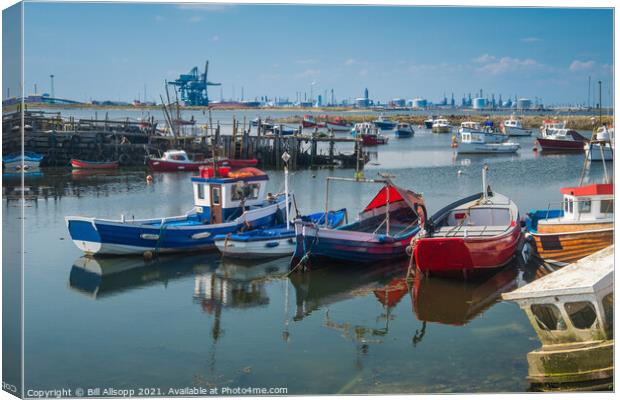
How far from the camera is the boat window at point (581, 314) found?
970 cm

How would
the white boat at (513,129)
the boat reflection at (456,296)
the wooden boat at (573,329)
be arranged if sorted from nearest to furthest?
the wooden boat at (573,329) → the boat reflection at (456,296) → the white boat at (513,129)

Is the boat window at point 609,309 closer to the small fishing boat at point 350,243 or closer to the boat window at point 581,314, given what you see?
the boat window at point 581,314

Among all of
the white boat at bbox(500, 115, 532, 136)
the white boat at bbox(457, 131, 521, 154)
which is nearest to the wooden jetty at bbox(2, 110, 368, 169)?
the white boat at bbox(457, 131, 521, 154)

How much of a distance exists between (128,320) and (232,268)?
13.4 ft

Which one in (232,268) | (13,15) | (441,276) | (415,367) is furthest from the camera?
(232,268)

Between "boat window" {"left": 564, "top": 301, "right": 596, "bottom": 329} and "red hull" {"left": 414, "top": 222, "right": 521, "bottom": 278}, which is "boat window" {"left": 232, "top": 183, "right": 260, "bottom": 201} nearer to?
"red hull" {"left": 414, "top": 222, "right": 521, "bottom": 278}

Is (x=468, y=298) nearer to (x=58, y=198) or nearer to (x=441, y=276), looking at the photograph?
(x=441, y=276)

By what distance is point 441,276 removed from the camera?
15.8 m

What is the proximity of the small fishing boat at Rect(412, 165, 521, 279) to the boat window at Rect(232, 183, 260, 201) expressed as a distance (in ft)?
15.4

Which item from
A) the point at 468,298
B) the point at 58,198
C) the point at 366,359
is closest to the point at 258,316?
the point at 366,359

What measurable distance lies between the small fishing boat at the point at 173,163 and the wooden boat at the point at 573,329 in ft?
91.2

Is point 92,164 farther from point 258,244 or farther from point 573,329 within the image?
point 573,329

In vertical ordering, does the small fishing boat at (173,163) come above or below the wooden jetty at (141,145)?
below

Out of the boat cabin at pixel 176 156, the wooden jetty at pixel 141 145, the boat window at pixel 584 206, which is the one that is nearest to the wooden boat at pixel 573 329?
the boat window at pixel 584 206
